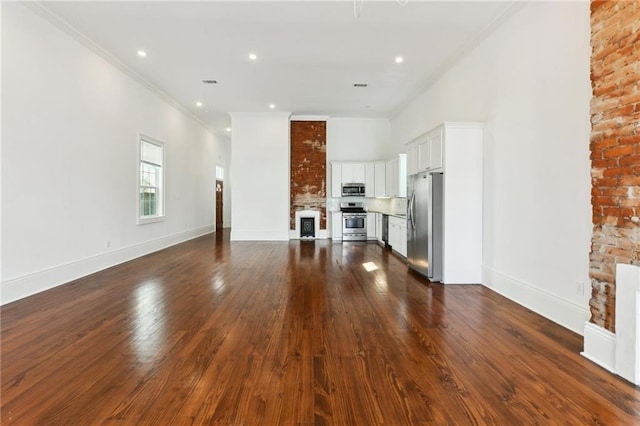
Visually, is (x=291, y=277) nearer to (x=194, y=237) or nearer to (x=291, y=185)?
(x=291, y=185)

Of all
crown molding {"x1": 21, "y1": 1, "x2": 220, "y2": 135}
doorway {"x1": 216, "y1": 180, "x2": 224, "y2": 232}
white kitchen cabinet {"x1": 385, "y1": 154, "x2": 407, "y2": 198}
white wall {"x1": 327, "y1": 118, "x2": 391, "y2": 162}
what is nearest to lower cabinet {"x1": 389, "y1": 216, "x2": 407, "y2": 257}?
white kitchen cabinet {"x1": 385, "y1": 154, "x2": 407, "y2": 198}

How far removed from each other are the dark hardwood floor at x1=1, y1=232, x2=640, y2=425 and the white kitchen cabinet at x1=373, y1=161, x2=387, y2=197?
5309mm

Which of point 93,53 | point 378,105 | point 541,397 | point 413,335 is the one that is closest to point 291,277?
point 413,335

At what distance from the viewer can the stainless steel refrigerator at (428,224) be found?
448cm

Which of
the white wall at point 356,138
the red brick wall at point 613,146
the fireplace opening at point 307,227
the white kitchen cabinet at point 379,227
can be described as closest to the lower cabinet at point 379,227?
the white kitchen cabinet at point 379,227

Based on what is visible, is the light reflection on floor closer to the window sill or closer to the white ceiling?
the window sill

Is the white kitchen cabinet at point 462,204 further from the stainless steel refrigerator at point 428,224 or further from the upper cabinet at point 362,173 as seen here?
the upper cabinet at point 362,173

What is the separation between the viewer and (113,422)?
1.63 meters

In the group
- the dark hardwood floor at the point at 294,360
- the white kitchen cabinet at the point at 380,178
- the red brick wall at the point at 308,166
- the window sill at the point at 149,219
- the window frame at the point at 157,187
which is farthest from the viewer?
the red brick wall at the point at 308,166

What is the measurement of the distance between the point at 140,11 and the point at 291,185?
5.91 metres

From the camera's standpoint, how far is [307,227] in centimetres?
945

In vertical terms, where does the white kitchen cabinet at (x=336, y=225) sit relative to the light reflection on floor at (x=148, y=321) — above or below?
above

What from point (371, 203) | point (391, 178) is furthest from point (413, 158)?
point (371, 203)

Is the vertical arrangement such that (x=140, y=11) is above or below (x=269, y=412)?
above
